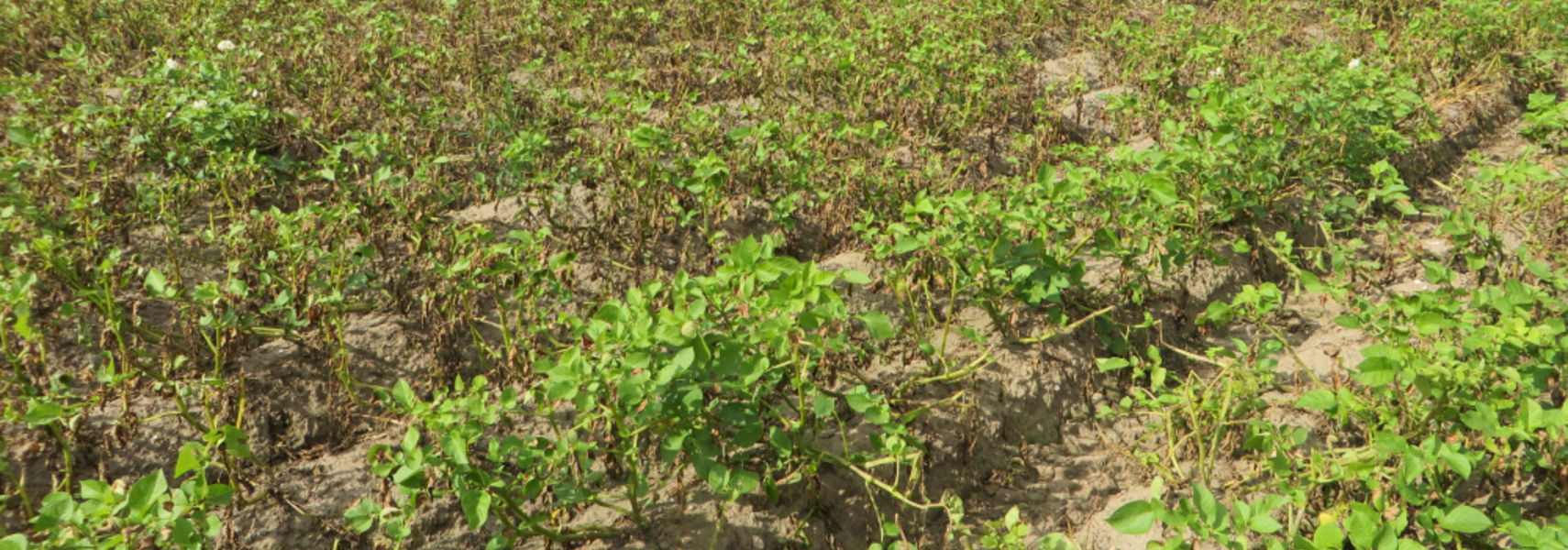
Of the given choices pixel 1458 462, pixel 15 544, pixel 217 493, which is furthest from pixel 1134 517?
pixel 15 544

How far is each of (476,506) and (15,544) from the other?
90 centimetres

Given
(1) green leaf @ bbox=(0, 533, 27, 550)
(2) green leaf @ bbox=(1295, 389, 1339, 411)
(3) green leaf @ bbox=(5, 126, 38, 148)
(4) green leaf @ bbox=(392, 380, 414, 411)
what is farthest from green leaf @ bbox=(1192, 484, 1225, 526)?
(3) green leaf @ bbox=(5, 126, 38, 148)

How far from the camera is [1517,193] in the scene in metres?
4.26

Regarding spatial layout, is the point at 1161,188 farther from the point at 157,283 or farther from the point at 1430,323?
the point at 157,283

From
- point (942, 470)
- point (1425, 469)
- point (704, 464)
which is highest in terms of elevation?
point (704, 464)

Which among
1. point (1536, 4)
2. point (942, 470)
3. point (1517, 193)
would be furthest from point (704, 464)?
point (1536, 4)

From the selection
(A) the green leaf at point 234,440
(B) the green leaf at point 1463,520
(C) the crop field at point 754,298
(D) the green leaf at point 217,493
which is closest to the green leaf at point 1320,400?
(C) the crop field at point 754,298

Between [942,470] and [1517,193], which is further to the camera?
[1517,193]

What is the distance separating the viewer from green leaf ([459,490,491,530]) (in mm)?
2225

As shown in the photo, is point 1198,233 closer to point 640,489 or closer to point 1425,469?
point 1425,469

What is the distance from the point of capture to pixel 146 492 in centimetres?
204

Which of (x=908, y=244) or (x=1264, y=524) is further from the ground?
(x=908, y=244)

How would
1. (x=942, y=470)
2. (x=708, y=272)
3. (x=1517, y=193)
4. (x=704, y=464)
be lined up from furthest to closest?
(x=1517, y=193) → (x=708, y=272) → (x=942, y=470) → (x=704, y=464)

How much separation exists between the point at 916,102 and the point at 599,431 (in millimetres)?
2810
